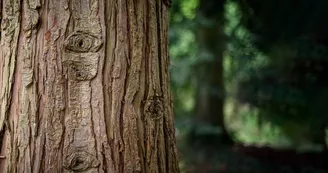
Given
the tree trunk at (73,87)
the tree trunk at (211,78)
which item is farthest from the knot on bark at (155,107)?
the tree trunk at (211,78)

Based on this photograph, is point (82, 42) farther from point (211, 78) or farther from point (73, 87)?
point (211, 78)

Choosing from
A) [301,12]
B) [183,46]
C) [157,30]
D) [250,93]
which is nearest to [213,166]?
[250,93]

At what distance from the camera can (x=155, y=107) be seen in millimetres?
2297

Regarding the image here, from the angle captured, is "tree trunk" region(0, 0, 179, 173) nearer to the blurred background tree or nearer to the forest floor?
the blurred background tree

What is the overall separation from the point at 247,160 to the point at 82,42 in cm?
413

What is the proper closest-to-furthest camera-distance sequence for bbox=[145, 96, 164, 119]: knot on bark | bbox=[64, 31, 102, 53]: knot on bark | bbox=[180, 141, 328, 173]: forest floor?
bbox=[64, 31, 102, 53]: knot on bark < bbox=[145, 96, 164, 119]: knot on bark < bbox=[180, 141, 328, 173]: forest floor

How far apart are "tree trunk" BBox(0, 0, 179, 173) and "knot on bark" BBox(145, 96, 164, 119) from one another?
0.03 metres

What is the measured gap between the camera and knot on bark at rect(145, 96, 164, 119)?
2266 mm

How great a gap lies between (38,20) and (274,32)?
359cm

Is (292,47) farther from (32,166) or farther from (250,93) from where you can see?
(32,166)

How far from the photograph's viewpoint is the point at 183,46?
23.1 feet

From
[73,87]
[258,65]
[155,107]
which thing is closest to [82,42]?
[73,87]

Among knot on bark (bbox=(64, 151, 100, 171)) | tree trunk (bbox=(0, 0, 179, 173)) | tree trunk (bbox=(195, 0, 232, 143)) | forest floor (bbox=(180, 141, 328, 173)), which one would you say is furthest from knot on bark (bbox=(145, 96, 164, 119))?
tree trunk (bbox=(195, 0, 232, 143))

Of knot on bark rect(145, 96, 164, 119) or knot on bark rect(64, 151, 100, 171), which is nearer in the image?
knot on bark rect(64, 151, 100, 171)
